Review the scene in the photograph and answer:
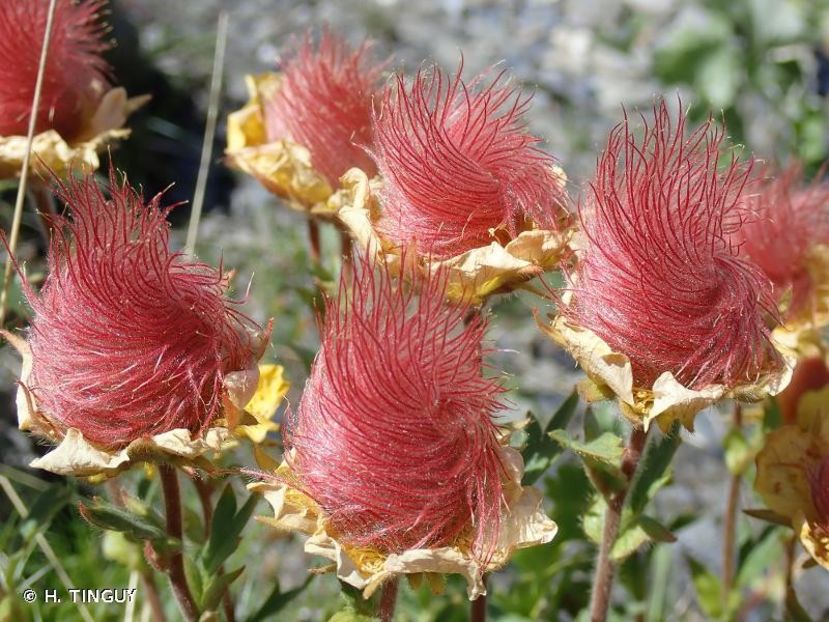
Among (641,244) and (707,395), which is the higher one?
(641,244)

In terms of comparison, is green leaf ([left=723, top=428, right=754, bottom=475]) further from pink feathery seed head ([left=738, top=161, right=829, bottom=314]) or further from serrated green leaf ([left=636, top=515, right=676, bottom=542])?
serrated green leaf ([left=636, top=515, right=676, bottom=542])

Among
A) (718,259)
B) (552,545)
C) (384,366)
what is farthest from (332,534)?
(552,545)

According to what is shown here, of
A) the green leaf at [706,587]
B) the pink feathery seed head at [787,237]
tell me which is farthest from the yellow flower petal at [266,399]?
the green leaf at [706,587]

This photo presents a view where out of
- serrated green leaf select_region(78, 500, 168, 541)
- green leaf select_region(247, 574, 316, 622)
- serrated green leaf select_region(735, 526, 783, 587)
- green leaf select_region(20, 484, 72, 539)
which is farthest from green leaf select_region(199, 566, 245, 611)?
serrated green leaf select_region(735, 526, 783, 587)

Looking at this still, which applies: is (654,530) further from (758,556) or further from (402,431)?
(758,556)

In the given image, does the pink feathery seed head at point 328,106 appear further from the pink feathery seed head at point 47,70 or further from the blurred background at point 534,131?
the pink feathery seed head at point 47,70

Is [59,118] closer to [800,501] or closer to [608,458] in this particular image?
[608,458]

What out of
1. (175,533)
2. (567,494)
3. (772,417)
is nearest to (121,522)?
(175,533)
